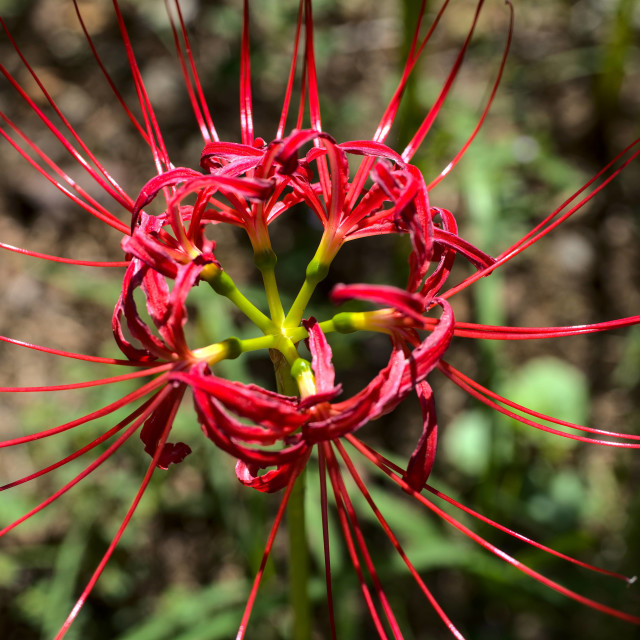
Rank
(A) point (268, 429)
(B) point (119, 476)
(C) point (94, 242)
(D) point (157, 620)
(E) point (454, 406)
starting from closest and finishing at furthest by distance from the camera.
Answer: (A) point (268, 429), (D) point (157, 620), (B) point (119, 476), (E) point (454, 406), (C) point (94, 242)

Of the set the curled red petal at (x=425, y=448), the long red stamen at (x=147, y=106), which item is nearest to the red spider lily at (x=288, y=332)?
the curled red petal at (x=425, y=448)

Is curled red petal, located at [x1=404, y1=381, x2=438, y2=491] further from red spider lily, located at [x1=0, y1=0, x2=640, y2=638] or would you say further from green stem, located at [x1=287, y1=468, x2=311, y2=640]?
green stem, located at [x1=287, y1=468, x2=311, y2=640]

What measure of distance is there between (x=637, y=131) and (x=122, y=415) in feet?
6.67

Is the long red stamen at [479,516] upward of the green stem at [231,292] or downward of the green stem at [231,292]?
downward

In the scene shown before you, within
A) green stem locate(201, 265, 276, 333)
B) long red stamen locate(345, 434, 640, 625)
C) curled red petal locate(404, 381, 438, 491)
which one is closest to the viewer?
long red stamen locate(345, 434, 640, 625)

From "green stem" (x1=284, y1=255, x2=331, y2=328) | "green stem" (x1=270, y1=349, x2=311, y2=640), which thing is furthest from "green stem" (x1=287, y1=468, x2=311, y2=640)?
"green stem" (x1=284, y1=255, x2=331, y2=328)

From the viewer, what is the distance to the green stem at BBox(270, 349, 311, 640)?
99 centimetres

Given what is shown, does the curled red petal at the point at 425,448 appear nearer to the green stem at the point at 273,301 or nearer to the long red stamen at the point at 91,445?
the green stem at the point at 273,301

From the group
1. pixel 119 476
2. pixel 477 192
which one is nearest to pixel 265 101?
pixel 477 192

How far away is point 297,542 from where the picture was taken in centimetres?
112

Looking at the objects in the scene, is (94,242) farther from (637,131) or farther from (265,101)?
(637,131)

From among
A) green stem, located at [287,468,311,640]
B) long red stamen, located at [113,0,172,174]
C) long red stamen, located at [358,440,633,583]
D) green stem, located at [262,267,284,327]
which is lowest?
green stem, located at [287,468,311,640]

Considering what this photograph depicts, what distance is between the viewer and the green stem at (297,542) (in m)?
0.99

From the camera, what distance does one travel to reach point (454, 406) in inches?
88.7
